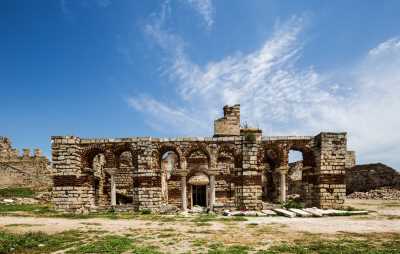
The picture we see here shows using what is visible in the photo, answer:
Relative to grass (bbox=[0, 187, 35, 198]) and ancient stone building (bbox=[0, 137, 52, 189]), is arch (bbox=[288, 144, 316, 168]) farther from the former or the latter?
ancient stone building (bbox=[0, 137, 52, 189])

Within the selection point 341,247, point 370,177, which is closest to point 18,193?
point 341,247

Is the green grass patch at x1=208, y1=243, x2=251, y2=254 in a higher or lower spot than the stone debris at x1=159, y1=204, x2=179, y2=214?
higher

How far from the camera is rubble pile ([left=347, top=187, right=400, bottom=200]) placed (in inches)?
1022

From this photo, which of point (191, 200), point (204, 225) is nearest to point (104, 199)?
point (191, 200)

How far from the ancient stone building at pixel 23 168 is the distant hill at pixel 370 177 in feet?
99.6

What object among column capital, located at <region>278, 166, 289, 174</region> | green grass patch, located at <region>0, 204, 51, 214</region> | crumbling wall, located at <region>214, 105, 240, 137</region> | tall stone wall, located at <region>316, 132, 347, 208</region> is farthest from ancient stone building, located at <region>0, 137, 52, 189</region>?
tall stone wall, located at <region>316, 132, 347, 208</region>

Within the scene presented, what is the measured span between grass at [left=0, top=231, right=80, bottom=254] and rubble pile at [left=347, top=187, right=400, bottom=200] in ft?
86.1

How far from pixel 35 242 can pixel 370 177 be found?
96.4ft

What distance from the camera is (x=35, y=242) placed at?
27.4 ft

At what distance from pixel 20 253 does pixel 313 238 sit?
307 inches

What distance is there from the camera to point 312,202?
1770 cm

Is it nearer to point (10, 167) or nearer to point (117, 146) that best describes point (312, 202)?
point (117, 146)

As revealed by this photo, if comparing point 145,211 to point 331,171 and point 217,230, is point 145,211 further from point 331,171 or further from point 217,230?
point 331,171

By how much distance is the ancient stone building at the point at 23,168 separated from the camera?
29281mm
